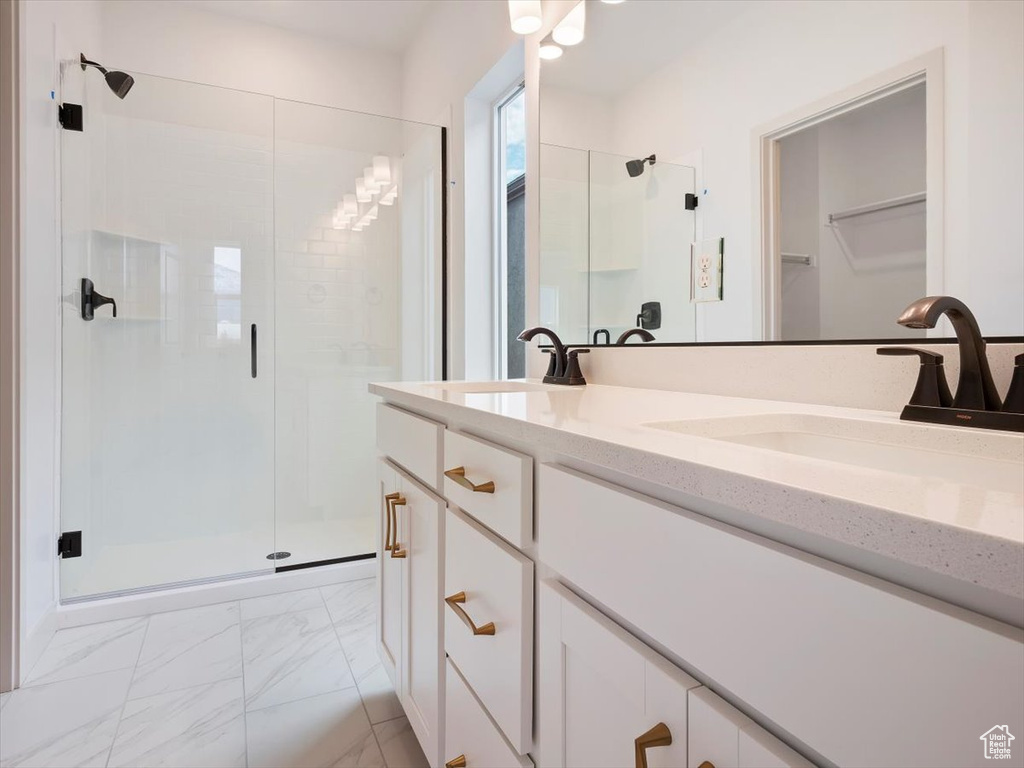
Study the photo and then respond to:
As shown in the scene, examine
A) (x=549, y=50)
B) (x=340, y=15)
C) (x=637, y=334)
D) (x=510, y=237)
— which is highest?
(x=340, y=15)

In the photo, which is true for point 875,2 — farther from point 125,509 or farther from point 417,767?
point 125,509

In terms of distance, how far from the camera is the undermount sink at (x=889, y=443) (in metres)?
0.58

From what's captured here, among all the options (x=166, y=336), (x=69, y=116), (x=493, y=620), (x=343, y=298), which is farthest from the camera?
(x=343, y=298)

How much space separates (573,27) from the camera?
1.67 m

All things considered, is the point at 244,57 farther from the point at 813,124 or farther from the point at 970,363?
the point at 970,363

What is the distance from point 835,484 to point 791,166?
0.82 metres

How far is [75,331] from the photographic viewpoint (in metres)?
2.11

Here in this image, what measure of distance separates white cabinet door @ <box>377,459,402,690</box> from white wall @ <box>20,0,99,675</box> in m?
1.09

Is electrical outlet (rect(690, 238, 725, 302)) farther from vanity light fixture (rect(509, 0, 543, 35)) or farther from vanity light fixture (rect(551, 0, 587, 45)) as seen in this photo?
vanity light fixture (rect(509, 0, 543, 35))

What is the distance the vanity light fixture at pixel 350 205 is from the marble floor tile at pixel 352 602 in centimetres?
164

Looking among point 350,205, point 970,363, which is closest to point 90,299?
point 350,205

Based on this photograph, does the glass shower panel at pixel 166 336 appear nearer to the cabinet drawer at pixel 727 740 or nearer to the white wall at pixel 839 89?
the white wall at pixel 839 89

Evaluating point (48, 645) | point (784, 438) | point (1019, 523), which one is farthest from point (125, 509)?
point (1019, 523)

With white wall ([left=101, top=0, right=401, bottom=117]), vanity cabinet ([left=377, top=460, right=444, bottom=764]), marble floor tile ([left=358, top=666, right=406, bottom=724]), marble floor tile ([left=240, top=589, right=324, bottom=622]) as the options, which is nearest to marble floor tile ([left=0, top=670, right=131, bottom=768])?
marble floor tile ([left=240, top=589, right=324, bottom=622])
